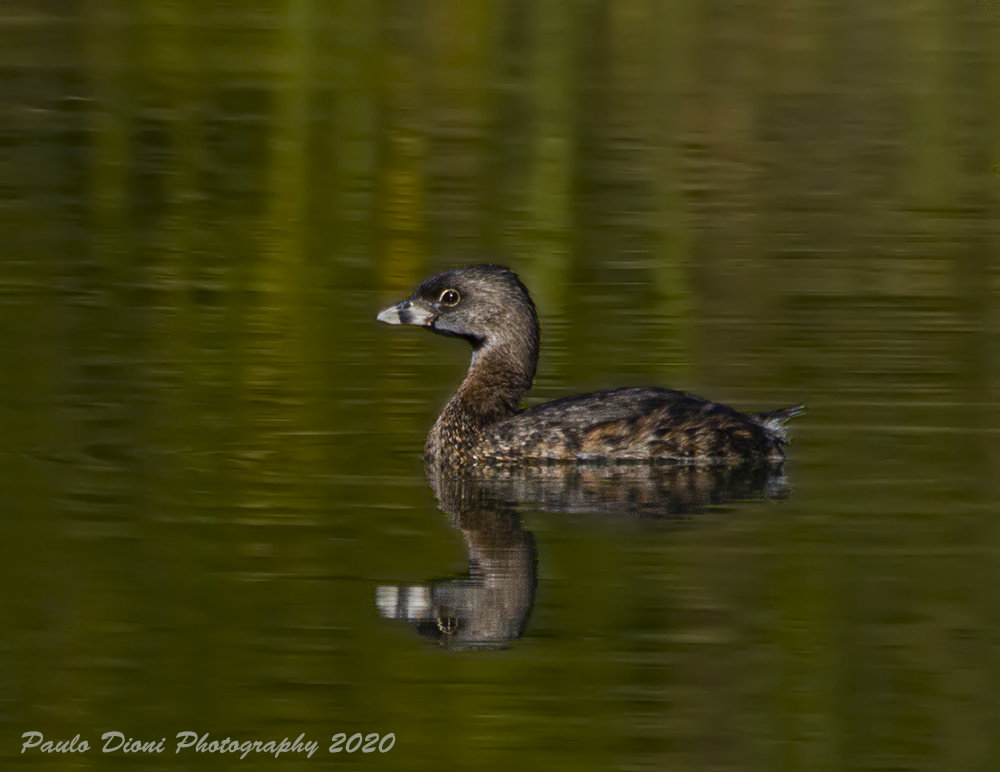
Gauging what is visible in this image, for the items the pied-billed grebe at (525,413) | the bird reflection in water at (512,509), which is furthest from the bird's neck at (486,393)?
the bird reflection in water at (512,509)

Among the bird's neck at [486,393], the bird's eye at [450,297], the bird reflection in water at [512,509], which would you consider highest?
the bird's eye at [450,297]

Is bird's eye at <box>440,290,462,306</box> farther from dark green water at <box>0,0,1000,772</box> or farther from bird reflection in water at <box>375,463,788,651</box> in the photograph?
bird reflection in water at <box>375,463,788,651</box>

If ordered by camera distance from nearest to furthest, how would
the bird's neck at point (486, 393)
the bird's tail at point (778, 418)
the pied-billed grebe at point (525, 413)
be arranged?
the pied-billed grebe at point (525, 413) < the bird's tail at point (778, 418) < the bird's neck at point (486, 393)

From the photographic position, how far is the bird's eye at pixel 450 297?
1080 centimetres

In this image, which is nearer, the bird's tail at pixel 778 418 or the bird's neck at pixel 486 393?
the bird's tail at pixel 778 418

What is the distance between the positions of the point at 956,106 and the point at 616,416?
13.3 meters

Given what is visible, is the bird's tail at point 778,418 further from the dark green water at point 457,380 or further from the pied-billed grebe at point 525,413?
the dark green water at point 457,380

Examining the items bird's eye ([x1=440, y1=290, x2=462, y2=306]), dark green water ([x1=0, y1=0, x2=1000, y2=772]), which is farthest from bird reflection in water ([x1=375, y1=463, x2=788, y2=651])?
bird's eye ([x1=440, y1=290, x2=462, y2=306])

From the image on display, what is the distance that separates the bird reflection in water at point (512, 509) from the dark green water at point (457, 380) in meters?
0.06

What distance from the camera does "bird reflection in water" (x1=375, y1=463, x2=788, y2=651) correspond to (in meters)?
7.73

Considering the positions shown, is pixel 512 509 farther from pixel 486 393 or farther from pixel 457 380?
pixel 457 380

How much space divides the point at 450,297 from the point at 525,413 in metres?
0.80

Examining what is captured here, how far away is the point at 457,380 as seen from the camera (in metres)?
11.7

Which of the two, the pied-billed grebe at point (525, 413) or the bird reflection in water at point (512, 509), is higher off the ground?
the pied-billed grebe at point (525, 413)
